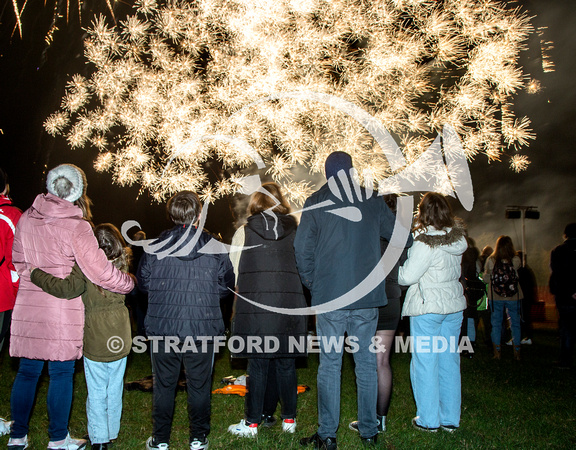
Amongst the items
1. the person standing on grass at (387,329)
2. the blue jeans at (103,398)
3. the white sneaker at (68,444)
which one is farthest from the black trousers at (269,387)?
the white sneaker at (68,444)

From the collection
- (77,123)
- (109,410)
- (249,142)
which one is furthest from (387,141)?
(109,410)

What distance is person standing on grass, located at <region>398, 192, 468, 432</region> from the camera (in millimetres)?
4141

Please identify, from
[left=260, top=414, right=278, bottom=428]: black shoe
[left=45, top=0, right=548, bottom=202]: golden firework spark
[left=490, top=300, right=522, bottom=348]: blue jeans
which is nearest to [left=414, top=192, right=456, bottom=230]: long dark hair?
[left=260, top=414, right=278, bottom=428]: black shoe

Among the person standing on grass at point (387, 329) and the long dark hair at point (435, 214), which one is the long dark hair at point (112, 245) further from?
the long dark hair at point (435, 214)

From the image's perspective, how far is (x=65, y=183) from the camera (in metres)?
3.67

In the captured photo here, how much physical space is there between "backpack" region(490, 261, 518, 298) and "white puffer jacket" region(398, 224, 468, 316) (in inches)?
174

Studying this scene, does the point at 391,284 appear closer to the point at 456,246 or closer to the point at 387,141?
the point at 456,246

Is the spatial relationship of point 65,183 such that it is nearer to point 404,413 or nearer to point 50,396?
point 50,396

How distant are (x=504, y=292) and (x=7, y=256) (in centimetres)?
729

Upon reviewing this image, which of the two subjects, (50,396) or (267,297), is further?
(267,297)

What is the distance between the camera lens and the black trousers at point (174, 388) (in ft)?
12.1

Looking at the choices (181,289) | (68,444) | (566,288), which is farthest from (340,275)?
(566,288)

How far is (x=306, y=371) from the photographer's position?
6.87 m

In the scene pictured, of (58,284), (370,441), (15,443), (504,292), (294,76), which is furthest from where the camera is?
(294,76)
